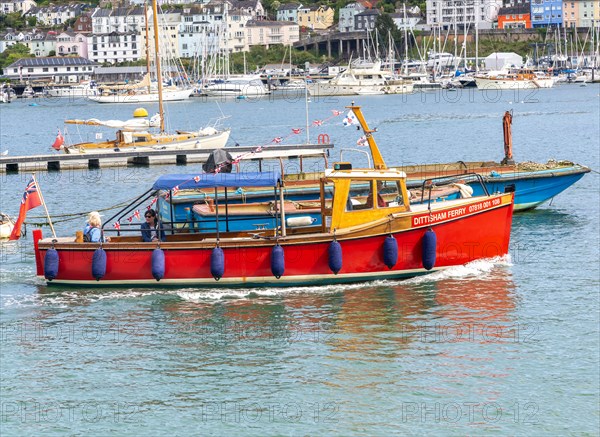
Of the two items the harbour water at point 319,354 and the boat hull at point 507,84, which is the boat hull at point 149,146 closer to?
the harbour water at point 319,354

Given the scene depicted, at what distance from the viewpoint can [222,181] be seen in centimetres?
3070

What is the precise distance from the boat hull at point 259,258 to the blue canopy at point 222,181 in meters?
1.54

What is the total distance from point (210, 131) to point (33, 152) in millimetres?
21106

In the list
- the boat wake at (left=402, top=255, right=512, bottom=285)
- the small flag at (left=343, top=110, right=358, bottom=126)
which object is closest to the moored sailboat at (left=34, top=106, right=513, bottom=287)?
the boat wake at (left=402, top=255, right=512, bottom=285)

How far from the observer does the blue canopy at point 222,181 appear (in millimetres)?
30375

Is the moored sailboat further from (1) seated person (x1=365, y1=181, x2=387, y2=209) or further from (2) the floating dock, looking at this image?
(2) the floating dock

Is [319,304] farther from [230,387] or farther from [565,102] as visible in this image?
[565,102]

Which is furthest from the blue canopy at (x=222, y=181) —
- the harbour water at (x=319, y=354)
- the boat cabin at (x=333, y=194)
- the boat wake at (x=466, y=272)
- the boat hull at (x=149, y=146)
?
the boat hull at (x=149, y=146)

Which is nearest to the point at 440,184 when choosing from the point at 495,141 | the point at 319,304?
the point at 319,304

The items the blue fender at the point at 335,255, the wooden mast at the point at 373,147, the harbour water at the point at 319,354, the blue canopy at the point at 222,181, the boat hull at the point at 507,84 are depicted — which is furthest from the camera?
the boat hull at the point at 507,84

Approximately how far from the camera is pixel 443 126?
106125mm

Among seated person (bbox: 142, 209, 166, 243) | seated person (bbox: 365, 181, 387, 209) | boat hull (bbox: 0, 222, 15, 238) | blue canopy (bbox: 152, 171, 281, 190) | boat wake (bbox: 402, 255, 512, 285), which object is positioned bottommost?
boat wake (bbox: 402, 255, 512, 285)

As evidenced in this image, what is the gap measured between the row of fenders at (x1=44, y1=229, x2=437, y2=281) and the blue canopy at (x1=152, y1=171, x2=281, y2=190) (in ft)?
5.92

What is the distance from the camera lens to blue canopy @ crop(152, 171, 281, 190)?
30375 mm
